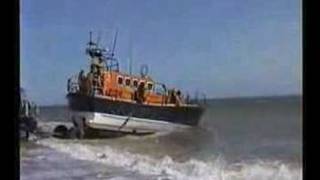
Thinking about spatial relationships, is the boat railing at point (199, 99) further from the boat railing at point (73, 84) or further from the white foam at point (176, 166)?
the boat railing at point (73, 84)

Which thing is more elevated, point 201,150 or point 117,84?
point 117,84

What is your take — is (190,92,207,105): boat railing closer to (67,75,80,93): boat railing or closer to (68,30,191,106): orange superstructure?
(68,30,191,106): orange superstructure

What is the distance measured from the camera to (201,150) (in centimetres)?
140

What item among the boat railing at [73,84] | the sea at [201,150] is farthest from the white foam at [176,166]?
the boat railing at [73,84]

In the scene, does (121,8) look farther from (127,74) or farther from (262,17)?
(262,17)

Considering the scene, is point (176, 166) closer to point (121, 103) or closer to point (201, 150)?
point (201, 150)

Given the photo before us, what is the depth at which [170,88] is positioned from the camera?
4.59 feet

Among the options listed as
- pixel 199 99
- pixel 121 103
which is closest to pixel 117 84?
pixel 121 103

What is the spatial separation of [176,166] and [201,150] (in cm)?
7

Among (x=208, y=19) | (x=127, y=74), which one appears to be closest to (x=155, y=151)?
(x=127, y=74)

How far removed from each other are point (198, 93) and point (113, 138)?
24 cm

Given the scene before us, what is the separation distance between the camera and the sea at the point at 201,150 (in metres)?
1.37

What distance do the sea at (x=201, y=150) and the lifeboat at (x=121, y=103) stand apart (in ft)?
0.08

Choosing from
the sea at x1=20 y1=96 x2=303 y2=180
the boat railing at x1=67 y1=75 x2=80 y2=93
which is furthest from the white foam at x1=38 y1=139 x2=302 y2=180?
the boat railing at x1=67 y1=75 x2=80 y2=93
